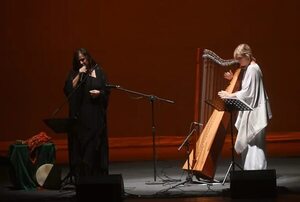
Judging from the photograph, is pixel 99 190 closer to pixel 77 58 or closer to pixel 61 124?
pixel 61 124

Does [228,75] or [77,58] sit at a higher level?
[77,58]

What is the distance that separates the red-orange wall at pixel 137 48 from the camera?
406 inches

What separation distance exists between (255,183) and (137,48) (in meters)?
4.00

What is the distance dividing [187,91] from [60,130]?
326 cm

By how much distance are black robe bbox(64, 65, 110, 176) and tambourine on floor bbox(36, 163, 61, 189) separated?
0.24m

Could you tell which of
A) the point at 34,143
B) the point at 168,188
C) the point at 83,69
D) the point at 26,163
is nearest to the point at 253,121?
the point at 168,188

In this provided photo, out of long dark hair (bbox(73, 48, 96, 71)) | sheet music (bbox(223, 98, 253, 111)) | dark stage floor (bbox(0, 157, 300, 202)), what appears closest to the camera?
sheet music (bbox(223, 98, 253, 111))

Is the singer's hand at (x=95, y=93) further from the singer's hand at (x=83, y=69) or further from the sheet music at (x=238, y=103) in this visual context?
the sheet music at (x=238, y=103)

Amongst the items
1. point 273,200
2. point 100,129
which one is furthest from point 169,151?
point 273,200

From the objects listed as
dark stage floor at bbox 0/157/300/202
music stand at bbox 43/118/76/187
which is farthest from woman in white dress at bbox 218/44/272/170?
music stand at bbox 43/118/76/187

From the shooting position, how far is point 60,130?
758 centimetres

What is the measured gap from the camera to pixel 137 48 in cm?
1040

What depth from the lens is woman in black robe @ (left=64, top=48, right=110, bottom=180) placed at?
25.2 ft

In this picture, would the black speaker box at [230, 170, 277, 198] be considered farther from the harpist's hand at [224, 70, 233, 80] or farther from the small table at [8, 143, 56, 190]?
the small table at [8, 143, 56, 190]
